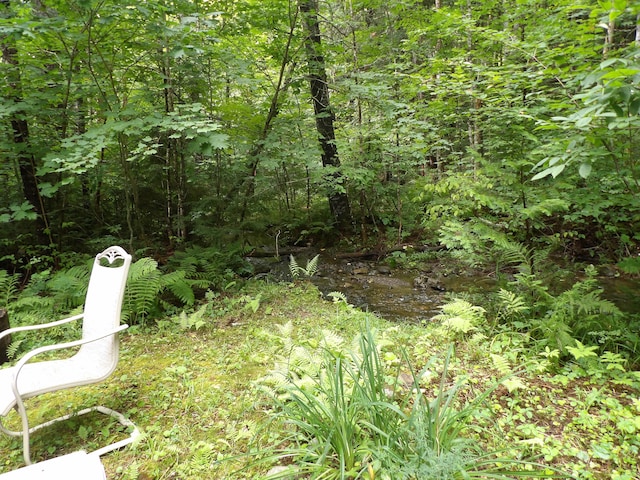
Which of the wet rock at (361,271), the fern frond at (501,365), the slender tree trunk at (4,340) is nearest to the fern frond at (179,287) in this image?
the slender tree trunk at (4,340)

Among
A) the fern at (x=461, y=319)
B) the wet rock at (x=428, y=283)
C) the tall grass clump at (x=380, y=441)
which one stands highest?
the tall grass clump at (x=380, y=441)

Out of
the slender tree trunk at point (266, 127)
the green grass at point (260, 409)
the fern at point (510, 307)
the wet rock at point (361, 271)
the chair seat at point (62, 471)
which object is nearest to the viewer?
the chair seat at point (62, 471)

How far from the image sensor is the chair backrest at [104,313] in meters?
2.51

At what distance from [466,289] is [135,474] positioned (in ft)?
17.2

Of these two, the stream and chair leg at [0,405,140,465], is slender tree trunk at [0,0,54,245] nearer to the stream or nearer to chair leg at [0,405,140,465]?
chair leg at [0,405,140,465]

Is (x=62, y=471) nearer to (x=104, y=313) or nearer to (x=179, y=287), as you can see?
(x=104, y=313)

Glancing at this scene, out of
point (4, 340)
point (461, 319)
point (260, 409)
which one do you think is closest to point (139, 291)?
point (4, 340)

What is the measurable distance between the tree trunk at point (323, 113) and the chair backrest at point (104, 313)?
3.72 m

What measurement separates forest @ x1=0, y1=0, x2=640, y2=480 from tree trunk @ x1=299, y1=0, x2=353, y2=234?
0.06 metres

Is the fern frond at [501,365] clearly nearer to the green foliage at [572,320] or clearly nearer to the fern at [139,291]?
the green foliage at [572,320]

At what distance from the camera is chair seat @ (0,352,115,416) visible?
210 centimetres

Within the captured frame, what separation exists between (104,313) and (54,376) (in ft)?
1.67

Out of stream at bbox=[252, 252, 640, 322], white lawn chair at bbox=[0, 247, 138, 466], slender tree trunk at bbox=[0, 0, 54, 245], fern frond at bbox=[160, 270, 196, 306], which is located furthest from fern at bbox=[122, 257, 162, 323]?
stream at bbox=[252, 252, 640, 322]

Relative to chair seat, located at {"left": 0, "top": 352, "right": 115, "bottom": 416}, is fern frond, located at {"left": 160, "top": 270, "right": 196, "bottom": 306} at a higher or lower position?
lower
